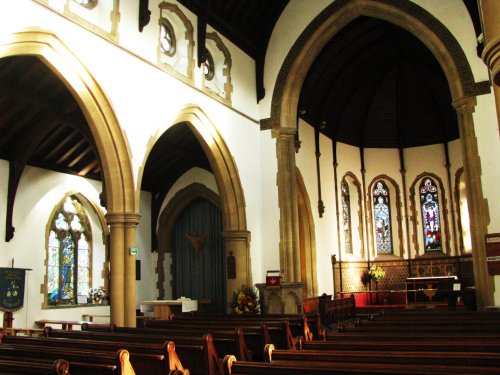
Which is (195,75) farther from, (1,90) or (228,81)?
(1,90)

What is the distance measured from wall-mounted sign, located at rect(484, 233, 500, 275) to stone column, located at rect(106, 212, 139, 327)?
739 cm

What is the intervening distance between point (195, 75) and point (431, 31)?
224 inches

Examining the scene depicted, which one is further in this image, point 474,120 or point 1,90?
A: point 474,120

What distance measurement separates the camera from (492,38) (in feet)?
12.0

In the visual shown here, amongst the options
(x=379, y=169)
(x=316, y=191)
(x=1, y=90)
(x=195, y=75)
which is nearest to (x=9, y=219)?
(x=1, y=90)

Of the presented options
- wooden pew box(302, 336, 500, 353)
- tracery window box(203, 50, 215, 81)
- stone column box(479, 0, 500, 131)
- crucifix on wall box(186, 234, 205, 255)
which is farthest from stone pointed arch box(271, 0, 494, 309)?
stone column box(479, 0, 500, 131)

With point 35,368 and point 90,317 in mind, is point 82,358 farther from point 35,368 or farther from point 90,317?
point 90,317

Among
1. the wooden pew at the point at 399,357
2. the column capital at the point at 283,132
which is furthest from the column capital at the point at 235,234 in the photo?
the wooden pew at the point at 399,357

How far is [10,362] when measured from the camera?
3.98 metres

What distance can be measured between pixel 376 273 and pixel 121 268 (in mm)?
11681

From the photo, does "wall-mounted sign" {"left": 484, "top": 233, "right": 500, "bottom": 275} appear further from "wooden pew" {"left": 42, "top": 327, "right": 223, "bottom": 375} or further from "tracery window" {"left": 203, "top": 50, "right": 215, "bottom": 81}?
"wooden pew" {"left": 42, "top": 327, "right": 223, "bottom": 375}

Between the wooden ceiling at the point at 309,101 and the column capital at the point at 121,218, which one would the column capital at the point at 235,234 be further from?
the column capital at the point at 121,218

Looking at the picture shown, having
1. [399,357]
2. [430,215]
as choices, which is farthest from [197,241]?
[399,357]

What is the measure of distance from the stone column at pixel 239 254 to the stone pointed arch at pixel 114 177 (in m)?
4.07
